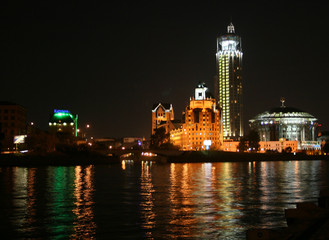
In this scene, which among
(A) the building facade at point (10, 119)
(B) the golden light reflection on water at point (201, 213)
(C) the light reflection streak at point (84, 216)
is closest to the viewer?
(C) the light reflection streak at point (84, 216)

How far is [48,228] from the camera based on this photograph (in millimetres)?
29266

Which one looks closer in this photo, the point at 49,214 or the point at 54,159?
the point at 49,214

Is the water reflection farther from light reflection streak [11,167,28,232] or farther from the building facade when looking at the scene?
the building facade

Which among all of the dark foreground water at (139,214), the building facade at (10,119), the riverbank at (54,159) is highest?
the building facade at (10,119)

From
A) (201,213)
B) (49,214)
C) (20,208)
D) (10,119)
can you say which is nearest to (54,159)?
(10,119)

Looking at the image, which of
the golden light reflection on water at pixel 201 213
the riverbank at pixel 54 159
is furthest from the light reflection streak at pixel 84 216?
the riverbank at pixel 54 159

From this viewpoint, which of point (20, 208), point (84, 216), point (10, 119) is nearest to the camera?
point (84, 216)

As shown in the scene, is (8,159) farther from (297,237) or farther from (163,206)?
(297,237)

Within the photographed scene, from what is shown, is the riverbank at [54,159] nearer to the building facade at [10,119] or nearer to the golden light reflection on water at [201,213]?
the building facade at [10,119]

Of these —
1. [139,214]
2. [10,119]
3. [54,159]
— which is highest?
[10,119]

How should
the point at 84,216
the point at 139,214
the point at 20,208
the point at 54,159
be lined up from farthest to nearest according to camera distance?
1. the point at 54,159
2. the point at 20,208
3. the point at 139,214
4. the point at 84,216

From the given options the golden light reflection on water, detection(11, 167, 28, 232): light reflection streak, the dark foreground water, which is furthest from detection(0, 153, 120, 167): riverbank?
the golden light reflection on water

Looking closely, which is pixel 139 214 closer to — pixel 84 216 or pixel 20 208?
pixel 84 216

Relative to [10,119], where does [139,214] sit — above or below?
below
